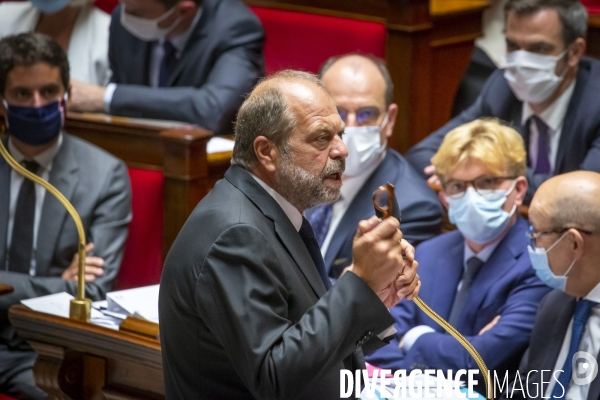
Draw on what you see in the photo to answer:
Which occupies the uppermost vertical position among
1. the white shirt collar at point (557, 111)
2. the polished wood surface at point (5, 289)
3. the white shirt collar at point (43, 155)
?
the white shirt collar at point (557, 111)

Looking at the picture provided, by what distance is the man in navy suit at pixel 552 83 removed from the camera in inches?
118

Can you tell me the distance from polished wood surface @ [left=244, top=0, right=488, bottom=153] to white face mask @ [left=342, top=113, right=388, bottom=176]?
2.38 feet

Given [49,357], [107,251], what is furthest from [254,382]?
[107,251]

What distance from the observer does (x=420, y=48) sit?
3.50 m

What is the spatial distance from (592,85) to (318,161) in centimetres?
172

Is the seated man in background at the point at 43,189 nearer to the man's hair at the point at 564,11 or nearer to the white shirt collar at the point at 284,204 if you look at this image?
the white shirt collar at the point at 284,204

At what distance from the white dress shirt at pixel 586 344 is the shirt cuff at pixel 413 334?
1.24 ft

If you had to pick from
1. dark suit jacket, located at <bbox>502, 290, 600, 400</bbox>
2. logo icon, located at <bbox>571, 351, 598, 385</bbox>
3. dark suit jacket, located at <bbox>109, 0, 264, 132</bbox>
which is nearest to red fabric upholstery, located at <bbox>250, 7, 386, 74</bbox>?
dark suit jacket, located at <bbox>109, 0, 264, 132</bbox>

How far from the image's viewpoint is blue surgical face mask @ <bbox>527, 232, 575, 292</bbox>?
2.23 metres

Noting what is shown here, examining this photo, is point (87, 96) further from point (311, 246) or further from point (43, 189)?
point (311, 246)

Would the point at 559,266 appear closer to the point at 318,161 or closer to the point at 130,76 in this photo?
the point at 318,161

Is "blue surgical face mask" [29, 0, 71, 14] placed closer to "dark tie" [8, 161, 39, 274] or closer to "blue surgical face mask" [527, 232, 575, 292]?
"dark tie" [8, 161, 39, 274]

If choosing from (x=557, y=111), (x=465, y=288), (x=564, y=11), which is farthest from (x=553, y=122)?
(x=465, y=288)

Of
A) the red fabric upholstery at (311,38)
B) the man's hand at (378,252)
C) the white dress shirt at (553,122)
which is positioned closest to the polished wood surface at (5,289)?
the man's hand at (378,252)
